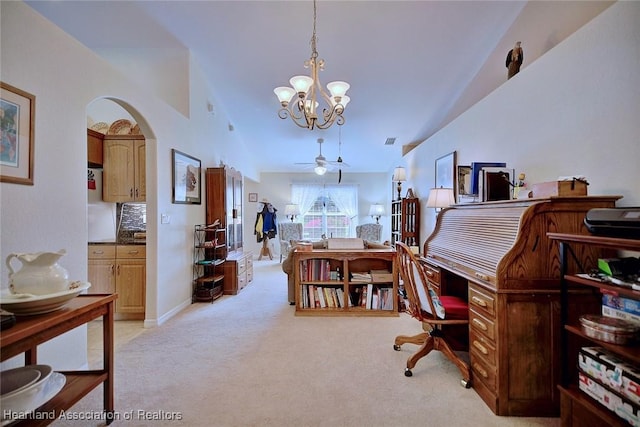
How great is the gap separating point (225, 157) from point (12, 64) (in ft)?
12.4

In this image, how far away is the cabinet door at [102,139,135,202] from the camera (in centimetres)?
344

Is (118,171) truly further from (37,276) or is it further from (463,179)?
(463,179)

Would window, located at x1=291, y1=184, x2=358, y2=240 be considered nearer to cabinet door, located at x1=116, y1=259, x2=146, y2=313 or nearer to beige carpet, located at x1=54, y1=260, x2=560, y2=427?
beige carpet, located at x1=54, y1=260, x2=560, y2=427

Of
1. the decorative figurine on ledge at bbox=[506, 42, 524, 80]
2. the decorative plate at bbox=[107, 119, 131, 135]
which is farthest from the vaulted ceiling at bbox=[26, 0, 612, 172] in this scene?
the decorative plate at bbox=[107, 119, 131, 135]

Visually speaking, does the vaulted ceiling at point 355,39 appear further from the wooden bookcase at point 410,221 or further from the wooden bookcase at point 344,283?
the wooden bookcase at point 344,283

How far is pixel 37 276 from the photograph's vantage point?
4.41 ft

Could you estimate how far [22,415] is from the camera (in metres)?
1.22

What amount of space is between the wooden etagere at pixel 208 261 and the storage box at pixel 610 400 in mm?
3922

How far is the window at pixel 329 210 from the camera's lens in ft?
28.2

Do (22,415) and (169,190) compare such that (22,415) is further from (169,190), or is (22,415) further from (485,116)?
(485,116)

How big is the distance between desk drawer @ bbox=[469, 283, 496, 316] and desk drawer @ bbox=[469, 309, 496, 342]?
2.3 inches

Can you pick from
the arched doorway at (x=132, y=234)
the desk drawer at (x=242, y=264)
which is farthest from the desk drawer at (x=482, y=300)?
the desk drawer at (x=242, y=264)

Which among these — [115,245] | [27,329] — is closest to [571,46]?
[27,329]

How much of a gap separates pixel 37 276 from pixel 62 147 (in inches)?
44.0
